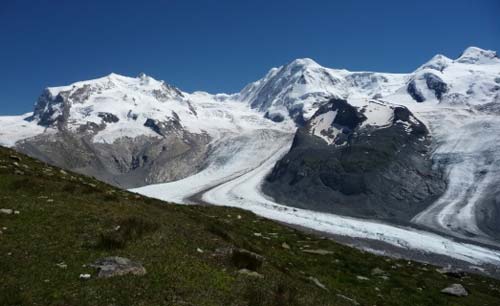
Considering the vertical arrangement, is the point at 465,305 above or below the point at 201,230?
below

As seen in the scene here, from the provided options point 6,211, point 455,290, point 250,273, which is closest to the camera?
point 250,273

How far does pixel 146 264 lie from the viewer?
50.1ft

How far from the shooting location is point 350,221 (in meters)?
114

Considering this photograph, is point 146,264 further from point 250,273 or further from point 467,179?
point 467,179

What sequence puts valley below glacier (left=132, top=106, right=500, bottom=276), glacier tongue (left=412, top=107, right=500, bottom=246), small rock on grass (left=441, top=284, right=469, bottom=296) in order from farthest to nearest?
glacier tongue (left=412, top=107, right=500, bottom=246)
valley below glacier (left=132, top=106, right=500, bottom=276)
small rock on grass (left=441, top=284, right=469, bottom=296)

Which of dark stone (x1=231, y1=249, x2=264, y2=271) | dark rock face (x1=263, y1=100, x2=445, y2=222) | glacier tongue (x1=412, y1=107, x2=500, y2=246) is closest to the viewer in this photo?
dark stone (x1=231, y1=249, x2=264, y2=271)

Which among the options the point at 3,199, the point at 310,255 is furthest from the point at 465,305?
the point at 3,199

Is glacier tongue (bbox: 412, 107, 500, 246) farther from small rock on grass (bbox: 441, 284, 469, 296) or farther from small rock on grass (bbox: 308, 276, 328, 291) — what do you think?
small rock on grass (bbox: 308, 276, 328, 291)

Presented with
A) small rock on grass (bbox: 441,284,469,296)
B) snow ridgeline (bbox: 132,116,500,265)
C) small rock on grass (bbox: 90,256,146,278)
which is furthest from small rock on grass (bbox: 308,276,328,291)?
snow ridgeline (bbox: 132,116,500,265)

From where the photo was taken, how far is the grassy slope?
43.6ft

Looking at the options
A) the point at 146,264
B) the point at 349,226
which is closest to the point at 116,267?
the point at 146,264

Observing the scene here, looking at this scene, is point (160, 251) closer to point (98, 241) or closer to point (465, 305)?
point (98, 241)

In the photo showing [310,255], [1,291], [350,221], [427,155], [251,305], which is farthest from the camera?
[427,155]

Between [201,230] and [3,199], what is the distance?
830 centimetres
